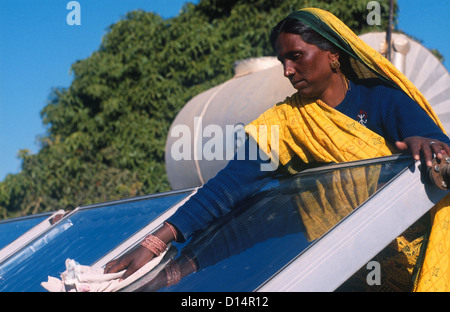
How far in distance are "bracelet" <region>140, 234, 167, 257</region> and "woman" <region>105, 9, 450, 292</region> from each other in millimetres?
35

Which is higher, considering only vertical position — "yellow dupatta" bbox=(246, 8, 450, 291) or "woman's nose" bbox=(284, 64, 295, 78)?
"woman's nose" bbox=(284, 64, 295, 78)

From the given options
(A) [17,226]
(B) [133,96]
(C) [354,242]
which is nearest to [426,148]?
(C) [354,242]

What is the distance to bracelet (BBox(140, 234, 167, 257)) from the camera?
54.0 inches

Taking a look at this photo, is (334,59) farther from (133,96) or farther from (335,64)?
(133,96)

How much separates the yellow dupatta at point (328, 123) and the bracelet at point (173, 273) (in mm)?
585

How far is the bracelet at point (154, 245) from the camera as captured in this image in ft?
4.50

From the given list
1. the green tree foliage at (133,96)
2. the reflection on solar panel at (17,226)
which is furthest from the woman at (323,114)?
the green tree foliage at (133,96)

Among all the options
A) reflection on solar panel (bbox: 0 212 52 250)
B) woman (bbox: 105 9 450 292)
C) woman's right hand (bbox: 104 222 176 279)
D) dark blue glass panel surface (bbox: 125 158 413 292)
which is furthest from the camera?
reflection on solar panel (bbox: 0 212 52 250)

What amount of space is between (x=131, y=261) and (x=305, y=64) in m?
0.80

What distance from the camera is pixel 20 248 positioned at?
1.92 metres

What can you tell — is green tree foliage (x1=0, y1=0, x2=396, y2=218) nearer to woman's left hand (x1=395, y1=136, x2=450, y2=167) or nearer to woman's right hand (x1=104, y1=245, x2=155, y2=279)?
woman's right hand (x1=104, y1=245, x2=155, y2=279)

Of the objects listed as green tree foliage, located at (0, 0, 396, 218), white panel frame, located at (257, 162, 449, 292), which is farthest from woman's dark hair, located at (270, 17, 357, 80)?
green tree foliage, located at (0, 0, 396, 218)

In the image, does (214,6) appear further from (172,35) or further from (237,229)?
(237,229)
